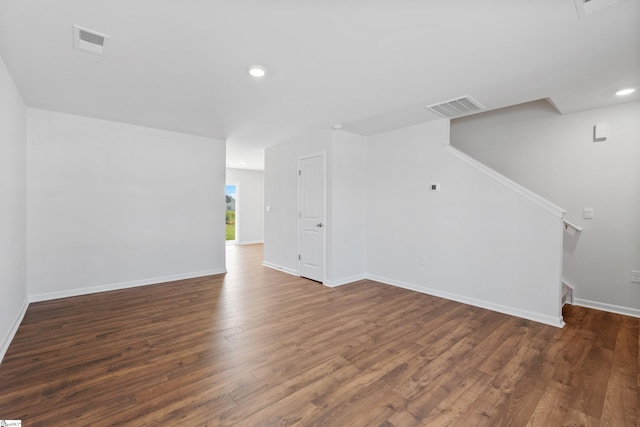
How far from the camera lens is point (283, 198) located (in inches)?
218

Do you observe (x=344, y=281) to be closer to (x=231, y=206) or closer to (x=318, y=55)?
(x=318, y=55)

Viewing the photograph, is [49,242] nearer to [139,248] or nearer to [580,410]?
[139,248]

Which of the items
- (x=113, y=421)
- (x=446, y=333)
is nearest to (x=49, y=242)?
(x=113, y=421)

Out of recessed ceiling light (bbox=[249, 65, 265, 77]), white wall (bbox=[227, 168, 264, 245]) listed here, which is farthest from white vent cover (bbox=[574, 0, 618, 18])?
white wall (bbox=[227, 168, 264, 245])

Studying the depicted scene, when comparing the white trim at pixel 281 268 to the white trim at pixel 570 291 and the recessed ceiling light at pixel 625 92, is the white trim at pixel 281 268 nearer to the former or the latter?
the white trim at pixel 570 291

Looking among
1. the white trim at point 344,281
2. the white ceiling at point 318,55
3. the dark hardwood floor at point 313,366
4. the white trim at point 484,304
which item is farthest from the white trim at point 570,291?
the white trim at point 344,281

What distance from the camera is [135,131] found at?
4.41 m

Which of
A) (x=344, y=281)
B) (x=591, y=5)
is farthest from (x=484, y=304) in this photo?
(x=591, y=5)

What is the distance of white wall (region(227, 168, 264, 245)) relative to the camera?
9.40m

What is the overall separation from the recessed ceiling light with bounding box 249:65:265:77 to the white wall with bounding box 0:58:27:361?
6.88 ft

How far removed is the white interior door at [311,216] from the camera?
4.69 metres

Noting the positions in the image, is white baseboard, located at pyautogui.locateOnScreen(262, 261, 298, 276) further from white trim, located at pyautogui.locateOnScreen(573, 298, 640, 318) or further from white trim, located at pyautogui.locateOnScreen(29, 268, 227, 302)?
white trim, located at pyautogui.locateOnScreen(573, 298, 640, 318)

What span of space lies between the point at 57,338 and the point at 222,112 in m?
3.00

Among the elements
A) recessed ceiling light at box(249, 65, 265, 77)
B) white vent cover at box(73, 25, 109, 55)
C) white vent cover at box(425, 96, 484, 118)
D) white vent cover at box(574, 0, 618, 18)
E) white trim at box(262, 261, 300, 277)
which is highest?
white vent cover at box(574, 0, 618, 18)
